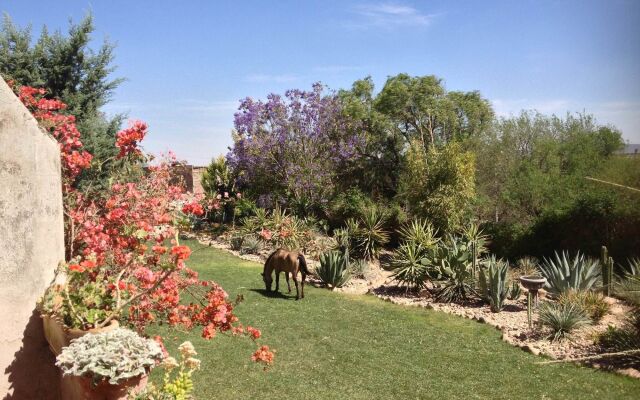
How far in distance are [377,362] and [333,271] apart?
5.56m

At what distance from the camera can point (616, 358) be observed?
760 cm

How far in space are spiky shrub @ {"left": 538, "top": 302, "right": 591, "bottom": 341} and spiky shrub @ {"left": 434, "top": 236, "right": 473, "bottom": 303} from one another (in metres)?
2.70

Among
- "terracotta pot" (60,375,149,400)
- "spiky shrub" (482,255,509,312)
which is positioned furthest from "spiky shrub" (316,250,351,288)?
"terracotta pot" (60,375,149,400)

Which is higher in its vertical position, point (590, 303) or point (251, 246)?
point (251, 246)

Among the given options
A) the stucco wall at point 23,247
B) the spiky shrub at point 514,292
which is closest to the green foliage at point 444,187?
the spiky shrub at point 514,292

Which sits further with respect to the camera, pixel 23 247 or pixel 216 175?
pixel 216 175

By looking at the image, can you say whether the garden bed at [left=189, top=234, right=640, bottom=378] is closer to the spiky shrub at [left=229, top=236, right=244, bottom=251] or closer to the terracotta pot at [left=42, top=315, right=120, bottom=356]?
the spiky shrub at [left=229, top=236, right=244, bottom=251]

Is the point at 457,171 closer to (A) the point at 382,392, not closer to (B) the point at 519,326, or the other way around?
(B) the point at 519,326

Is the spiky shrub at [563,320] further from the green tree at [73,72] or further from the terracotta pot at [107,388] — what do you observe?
the green tree at [73,72]

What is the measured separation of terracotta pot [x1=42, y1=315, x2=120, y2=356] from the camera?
3229mm

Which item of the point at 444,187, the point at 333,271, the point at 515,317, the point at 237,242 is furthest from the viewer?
the point at 237,242

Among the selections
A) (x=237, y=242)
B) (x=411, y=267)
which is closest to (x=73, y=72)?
(x=237, y=242)

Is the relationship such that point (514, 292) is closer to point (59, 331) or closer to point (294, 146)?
point (59, 331)

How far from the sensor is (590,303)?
9.90 metres
